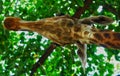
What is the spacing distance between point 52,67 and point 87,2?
2364 millimetres

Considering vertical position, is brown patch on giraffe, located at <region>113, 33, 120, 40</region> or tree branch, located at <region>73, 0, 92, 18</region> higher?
brown patch on giraffe, located at <region>113, 33, 120, 40</region>

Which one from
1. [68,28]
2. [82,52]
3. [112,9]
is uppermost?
[68,28]

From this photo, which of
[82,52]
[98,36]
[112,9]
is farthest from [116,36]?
[112,9]

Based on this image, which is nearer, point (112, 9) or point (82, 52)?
point (82, 52)

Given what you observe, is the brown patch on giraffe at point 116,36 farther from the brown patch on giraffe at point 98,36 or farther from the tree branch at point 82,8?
the tree branch at point 82,8

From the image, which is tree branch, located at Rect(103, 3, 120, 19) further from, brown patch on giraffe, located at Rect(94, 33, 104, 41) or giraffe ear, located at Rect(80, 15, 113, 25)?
brown patch on giraffe, located at Rect(94, 33, 104, 41)

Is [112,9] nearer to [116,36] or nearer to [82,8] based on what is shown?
[82,8]

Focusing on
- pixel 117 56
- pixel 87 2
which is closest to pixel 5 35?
pixel 87 2

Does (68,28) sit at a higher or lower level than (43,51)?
higher

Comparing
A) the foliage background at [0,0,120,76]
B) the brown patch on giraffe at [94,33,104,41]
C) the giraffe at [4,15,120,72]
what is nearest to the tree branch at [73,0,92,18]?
the foliage background at [0,0,120,76]

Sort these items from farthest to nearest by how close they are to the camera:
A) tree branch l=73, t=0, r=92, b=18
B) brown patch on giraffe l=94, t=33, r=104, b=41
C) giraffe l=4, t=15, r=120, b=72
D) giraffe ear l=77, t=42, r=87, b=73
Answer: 1. tree branch l=73, t=0, r=92, b=18
2. giraffe ear l=77, t=42, r=87, b=73
3. giraffe l=4, t=15, r=120, b=72
4. brown patch on giraffe l=94, t=33, r=104, b=41

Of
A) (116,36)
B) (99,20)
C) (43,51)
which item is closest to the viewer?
(116,36)

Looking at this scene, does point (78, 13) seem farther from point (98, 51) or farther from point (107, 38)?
point (107, 38)

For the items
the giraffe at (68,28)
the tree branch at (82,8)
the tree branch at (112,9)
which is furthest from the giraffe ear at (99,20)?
the tree branch at (112,9)
